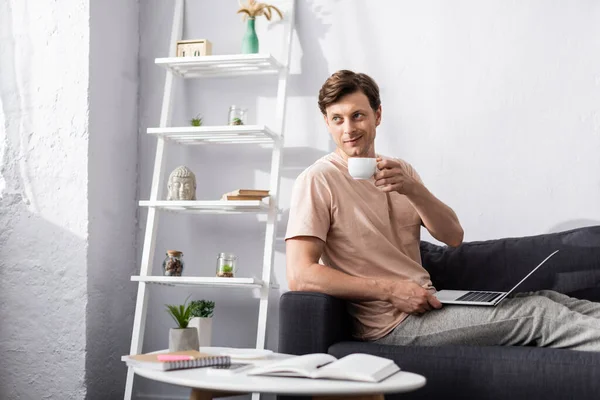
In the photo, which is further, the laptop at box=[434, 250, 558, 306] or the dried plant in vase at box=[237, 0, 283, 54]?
the dried plant in vase at box=[237, 0, 283, 54]

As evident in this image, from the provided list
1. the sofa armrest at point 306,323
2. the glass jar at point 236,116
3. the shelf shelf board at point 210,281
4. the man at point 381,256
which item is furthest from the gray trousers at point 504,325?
the glass jar at point 236,116

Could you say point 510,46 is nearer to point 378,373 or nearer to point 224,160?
point 224,160

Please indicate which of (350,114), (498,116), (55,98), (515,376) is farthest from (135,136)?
(515,376)

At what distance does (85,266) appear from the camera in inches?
115

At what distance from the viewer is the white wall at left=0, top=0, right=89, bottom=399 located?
2.93 metres

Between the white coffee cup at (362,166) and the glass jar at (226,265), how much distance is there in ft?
3.85

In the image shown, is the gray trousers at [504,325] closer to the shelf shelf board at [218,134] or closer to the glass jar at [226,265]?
the glass jar at [226,265]

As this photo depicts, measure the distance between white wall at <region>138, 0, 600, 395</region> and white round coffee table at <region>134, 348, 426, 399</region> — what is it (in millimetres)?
1716

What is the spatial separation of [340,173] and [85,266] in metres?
1.29

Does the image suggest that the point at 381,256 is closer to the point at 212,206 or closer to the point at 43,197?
the point at 212,206

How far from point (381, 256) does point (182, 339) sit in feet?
2.45

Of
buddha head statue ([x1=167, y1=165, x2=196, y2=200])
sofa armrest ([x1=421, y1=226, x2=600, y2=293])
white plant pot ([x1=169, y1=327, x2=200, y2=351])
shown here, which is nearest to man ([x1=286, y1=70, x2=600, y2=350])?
sofa armrest ([x1=421, y1=226, x2=600, y2=293])

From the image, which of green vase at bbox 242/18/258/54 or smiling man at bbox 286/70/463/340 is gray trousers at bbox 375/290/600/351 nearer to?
smiling man at bbox 286/70/463/340

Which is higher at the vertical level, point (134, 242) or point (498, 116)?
point (498, 116)
